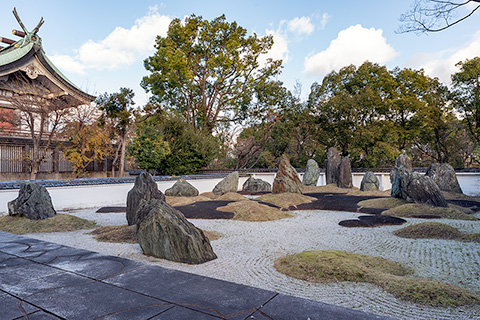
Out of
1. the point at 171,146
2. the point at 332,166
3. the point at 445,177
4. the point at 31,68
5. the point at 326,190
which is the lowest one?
the point at 326,190

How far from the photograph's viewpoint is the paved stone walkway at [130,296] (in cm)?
238

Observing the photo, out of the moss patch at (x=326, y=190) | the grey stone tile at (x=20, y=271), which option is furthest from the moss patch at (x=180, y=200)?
the grey stone tile at (x=20, y=271)

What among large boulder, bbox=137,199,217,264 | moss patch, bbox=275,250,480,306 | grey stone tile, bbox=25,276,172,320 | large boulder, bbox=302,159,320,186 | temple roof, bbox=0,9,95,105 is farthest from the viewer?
large boulder, bbox=302,159,320,186

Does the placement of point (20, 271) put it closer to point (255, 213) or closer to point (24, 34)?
point (255, 213)

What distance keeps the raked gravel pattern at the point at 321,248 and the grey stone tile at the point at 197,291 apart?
26.7 inches

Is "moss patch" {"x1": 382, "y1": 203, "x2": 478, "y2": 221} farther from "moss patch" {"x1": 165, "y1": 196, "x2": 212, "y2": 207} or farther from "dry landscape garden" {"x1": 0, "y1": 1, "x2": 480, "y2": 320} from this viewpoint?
"moss patch" {"x1": 165, "y1": 196, "x2": 212, "y2": 207}

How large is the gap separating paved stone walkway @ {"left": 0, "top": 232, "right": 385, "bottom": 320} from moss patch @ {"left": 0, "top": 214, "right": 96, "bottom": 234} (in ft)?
11.2

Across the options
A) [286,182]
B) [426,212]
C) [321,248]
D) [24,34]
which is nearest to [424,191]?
[426,212]

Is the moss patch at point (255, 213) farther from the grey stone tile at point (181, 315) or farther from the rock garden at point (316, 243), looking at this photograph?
the grey stone tile at point (181, 315)

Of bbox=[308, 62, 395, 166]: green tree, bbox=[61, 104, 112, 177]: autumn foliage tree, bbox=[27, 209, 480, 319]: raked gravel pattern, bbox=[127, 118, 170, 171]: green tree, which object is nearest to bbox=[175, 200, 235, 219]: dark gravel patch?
bbox=[27, 209, 480, 319]: raked gravel pattern

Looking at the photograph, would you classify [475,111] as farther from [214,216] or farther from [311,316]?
[311,316]

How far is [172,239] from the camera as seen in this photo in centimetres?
459

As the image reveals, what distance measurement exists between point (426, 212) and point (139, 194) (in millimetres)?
7875

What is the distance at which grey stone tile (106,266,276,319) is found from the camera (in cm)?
248
